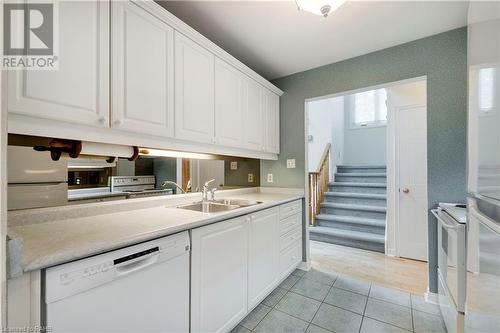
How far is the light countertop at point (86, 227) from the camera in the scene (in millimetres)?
760

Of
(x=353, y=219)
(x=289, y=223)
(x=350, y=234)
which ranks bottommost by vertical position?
(x=350, y=234)

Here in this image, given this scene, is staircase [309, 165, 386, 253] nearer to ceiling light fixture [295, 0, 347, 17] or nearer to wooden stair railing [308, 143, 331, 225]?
wooden stair railing [308, 143, 331, 225]

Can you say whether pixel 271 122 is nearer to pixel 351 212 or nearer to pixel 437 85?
pixel 437 85

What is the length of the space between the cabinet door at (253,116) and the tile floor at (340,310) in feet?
5.13

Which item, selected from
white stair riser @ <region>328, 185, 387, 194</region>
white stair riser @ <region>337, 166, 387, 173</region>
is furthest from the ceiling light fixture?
white stair riser @ <region>337, 166, 387, 173</region>

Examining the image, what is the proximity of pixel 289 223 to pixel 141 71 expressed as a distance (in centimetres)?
198

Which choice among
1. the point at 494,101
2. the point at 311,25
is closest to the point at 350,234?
the point at 311,25

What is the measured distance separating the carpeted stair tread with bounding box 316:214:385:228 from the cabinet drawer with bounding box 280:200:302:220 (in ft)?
4.60

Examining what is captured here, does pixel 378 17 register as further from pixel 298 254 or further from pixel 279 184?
pixel 298 254

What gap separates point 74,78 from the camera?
1102mm

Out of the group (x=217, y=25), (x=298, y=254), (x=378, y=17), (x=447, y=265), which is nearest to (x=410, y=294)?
(x=447, y=265)

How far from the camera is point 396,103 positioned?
120 inches

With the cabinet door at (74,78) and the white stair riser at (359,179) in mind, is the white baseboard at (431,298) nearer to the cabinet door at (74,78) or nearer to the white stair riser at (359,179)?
the white stair riser at (359,179)

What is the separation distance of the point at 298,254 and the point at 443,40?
263 cm
